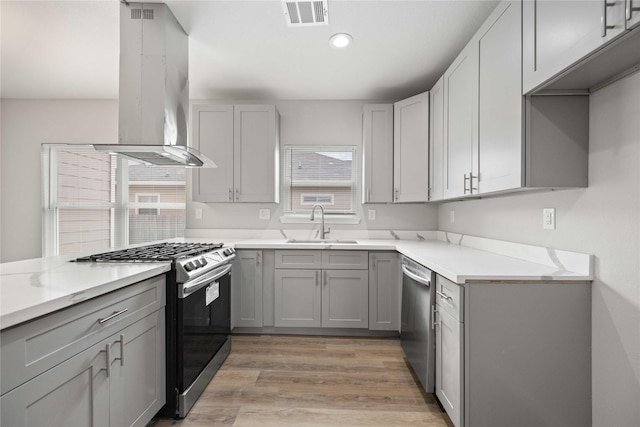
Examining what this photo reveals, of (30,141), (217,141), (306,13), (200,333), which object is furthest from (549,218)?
(30,141)

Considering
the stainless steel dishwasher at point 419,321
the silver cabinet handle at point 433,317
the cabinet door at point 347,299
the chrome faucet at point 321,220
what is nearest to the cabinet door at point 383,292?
the cabinet door at point 347,299

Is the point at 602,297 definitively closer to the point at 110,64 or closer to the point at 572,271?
the point at 572,271

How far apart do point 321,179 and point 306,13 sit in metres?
1.79

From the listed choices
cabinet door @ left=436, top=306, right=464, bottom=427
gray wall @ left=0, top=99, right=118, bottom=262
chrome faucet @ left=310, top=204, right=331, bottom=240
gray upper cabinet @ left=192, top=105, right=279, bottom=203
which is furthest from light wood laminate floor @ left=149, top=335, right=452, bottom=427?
gray wall @ left=0, top=99, right=118, bottom=262

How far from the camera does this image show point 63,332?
1064mm

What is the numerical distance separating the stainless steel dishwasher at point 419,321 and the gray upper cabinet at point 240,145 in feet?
5.40

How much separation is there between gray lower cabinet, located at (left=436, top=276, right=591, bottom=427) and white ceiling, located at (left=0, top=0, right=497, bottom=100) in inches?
70.3

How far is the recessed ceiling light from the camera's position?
223 cm

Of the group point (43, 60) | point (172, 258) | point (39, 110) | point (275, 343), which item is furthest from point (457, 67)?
point (39, 110)

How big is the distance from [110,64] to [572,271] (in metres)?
3.77

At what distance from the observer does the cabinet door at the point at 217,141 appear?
3.16m

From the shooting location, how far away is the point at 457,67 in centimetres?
216

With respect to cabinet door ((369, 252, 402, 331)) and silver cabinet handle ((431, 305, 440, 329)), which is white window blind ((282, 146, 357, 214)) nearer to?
cabinet door ((369, 252, 402, 331))

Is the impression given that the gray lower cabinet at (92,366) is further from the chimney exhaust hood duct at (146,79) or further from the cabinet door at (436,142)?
the cabinet door at (436,142)
